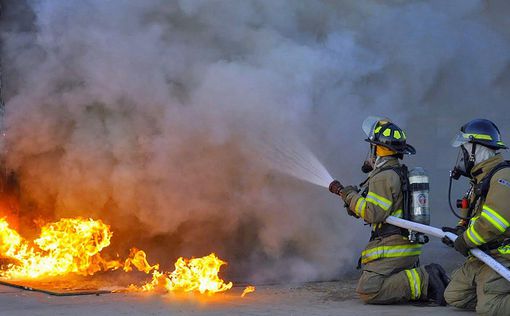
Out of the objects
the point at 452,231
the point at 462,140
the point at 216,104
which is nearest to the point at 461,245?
the point at 452,231

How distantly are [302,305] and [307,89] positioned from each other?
86.6 inches

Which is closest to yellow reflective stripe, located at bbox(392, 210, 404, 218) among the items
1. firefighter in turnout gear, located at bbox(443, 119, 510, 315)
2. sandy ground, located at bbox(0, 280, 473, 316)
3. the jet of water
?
firefighter in turnout gear, located at bbox(443, 119, 510, 315)

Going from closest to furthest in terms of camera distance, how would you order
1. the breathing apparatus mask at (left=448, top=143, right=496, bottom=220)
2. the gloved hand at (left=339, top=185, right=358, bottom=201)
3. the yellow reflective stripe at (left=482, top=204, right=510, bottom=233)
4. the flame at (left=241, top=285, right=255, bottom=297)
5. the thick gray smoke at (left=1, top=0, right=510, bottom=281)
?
the yellow reflective stripe at (left=482, top=204, right=510, bottom=233) < the breathing apparatus mask at (left=448, top=143, right=496, bottom=220) < the gloved hand at (left=339, top=185, right=358, bottom=201) < the flame at (left=241, top=285, right=255, bottom=297) < the thick gray smoke at (left=1, top=0, right=510, bottom=281)

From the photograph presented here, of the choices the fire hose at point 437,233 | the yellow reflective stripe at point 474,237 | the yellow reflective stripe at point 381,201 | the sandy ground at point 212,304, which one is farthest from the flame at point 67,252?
→ the yellow reflective stripe at point 474,237

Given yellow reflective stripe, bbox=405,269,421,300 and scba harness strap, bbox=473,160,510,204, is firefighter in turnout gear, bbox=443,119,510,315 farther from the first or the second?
yellow reflective stripe, bbox=405,269,421,300

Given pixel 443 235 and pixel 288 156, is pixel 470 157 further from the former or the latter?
pixel 288 156

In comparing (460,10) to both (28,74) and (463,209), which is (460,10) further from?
(28,74)

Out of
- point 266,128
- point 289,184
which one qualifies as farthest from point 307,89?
point 289,184

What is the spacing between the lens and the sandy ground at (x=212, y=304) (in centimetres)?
501

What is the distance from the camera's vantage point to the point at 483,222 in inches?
180

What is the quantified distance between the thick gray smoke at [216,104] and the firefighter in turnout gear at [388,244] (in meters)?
1.34

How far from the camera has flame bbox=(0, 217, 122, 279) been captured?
22.1ft

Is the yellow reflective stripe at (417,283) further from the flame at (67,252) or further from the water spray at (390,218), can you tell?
the flame at (67,252)

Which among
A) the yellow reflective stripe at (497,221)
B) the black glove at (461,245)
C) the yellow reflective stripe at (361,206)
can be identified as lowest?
the black glove at (461,245)
